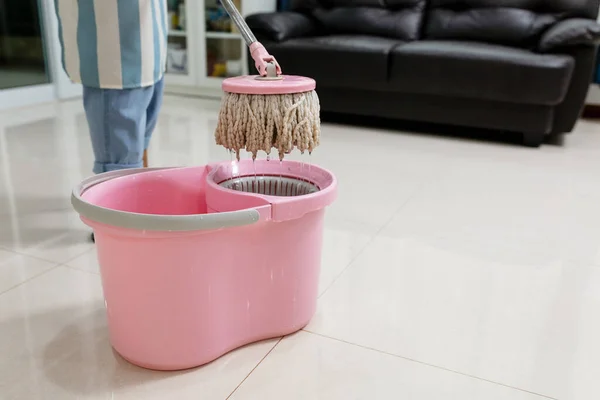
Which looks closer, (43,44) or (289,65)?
(289,65)

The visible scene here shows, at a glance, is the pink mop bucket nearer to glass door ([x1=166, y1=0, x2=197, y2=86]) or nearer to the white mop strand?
the white mop strand

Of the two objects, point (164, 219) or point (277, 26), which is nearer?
point (164, 219)

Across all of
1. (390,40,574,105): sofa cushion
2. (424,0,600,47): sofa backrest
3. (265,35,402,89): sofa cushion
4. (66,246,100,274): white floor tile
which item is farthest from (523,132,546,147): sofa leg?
(66,246,100,274): white floor tile

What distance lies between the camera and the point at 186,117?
278cm

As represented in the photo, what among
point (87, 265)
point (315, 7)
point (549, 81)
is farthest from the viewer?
point (315, 7)

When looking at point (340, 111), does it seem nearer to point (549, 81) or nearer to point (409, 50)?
point (409, 50)

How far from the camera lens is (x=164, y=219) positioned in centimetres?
73

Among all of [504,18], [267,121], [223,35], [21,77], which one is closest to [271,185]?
[267,121]

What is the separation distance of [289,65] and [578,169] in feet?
4.46

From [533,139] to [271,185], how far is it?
1.69m

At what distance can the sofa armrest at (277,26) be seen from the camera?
2.66 meters

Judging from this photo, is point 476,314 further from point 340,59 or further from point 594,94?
point 594,94

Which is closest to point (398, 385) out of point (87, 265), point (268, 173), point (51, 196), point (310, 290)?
point (310, 290)

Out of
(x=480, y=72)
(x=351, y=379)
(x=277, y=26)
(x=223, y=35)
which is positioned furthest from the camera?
(x=223, y=35)
